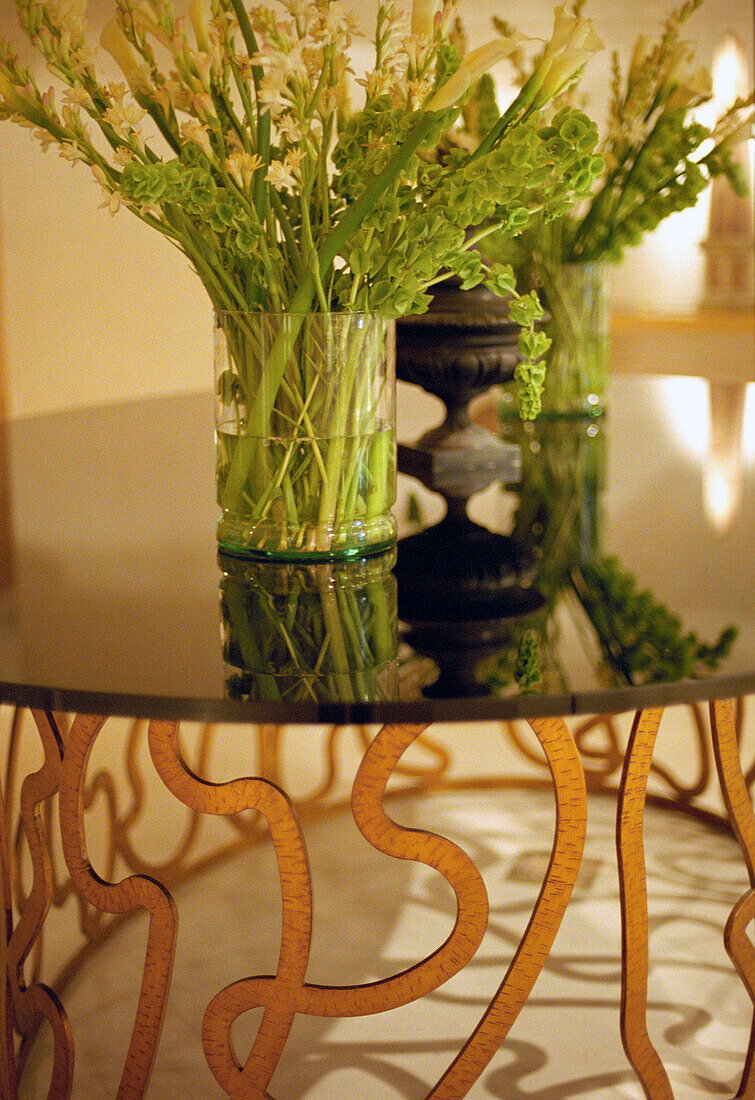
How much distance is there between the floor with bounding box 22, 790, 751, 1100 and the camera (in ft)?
4.52

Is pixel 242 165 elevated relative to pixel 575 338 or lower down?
elevated

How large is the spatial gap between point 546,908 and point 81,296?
7.65 feet

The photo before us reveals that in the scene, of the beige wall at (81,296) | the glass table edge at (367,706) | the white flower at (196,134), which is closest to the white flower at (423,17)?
the white flower at (196,134)

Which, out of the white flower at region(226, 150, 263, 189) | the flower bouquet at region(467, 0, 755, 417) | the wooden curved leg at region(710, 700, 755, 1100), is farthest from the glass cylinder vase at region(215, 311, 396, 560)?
the flower bouquet at region(467, 0, 755, 417)

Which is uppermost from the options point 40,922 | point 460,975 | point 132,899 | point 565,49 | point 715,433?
point 565,49

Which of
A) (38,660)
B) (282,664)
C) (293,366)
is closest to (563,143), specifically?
(293,366)

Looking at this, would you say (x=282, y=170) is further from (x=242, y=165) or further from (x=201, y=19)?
(x=201, y=19)

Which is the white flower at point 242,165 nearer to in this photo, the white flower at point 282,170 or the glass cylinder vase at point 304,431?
the white flower at point 282,170

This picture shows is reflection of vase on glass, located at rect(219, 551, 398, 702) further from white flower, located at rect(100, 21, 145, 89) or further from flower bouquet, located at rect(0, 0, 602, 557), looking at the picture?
white flower, located at rect(100, 21, 145, 89)

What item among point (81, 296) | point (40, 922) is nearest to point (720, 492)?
point (40, 922)

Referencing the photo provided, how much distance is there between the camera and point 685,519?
1.30 metres

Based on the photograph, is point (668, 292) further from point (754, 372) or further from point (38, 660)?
point (38, 660)

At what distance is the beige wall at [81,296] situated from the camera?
2.74 metres

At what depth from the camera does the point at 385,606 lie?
1000 millimetres
